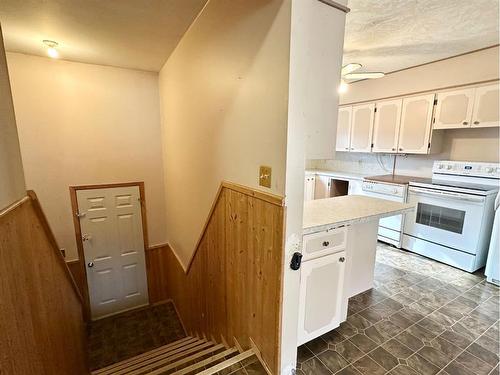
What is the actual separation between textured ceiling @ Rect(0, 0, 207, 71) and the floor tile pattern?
354 centimetres

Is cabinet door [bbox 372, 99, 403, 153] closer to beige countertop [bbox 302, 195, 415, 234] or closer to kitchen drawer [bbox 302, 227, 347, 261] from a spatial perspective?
beige countertop [bbox 302, 195, 415, 234]

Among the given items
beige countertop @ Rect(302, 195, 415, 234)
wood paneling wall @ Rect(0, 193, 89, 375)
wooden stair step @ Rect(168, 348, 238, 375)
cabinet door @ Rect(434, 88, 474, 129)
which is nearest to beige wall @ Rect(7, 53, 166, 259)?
wood paneling wall @ Rect(0, 193, 89, 375)

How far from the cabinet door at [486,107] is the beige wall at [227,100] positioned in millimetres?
3175

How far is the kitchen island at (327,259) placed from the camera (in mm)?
1592

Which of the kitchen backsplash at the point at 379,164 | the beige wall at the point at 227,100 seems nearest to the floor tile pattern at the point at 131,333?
the beige wall at the point at 227,100

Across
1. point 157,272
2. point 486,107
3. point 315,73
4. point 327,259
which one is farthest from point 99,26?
point 486,107

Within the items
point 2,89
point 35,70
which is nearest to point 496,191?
point 2,89

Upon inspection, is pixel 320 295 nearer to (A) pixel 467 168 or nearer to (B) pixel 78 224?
(A) pixel 467 168

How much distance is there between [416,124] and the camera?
3.53 m

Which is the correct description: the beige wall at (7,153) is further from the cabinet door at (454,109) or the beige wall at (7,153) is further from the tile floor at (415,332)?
the cabinet door at (454,109)

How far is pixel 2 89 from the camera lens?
4.57ft

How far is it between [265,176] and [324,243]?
65 centimetres

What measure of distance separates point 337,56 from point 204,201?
159 cm

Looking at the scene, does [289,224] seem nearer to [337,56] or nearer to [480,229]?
[337,56]
